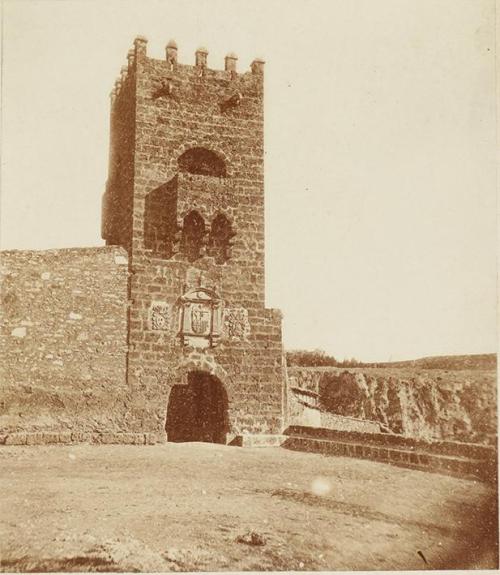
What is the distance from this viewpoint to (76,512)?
25.8 feet

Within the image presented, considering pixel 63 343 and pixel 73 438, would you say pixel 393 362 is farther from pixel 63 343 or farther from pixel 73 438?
pixel 73 438

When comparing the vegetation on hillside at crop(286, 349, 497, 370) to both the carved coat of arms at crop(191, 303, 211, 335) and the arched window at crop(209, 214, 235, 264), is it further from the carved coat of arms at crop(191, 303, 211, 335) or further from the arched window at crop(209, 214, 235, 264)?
the carved coat of arms at crop(191, 303, 211, 335)

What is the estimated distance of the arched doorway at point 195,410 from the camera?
18141mm

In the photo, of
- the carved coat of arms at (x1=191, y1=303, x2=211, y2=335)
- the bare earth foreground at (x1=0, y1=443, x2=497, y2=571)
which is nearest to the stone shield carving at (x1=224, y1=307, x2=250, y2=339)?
the carved coat of arms at (x1=191, y1=303, x2=211, y2=335)

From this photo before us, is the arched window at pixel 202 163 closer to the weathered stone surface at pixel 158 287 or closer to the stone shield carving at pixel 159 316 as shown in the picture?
the weathered stone surface at pixel 158 287

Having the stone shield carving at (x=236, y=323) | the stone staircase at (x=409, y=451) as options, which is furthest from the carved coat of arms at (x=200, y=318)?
the stone staircase at (x=409, y=451)

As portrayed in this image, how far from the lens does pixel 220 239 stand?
17688 mm

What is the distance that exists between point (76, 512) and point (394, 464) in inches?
281

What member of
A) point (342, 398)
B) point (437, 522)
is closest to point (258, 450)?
point (437, 522)

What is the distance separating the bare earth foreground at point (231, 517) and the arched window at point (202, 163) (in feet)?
29.0

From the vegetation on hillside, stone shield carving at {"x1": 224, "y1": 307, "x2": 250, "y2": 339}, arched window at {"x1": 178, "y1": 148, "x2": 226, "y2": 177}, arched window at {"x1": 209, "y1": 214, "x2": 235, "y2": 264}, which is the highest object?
arched window at {"x1": 178, "y1": 148, "x2": 226, "y2": 177}

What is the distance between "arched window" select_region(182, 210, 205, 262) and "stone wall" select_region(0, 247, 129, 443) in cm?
203

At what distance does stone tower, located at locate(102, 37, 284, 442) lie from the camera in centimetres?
1670

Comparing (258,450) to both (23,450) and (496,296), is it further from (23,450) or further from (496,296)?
(496,296)
